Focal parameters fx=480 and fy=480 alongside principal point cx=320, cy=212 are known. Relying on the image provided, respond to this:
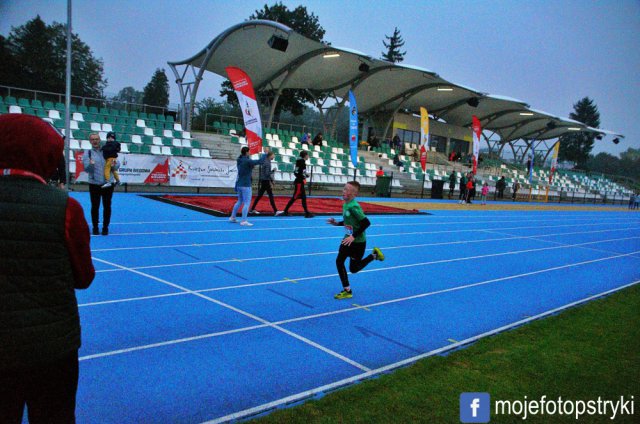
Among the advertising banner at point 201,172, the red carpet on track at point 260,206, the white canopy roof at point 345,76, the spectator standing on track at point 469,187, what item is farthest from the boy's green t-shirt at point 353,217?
the spectator standing on track at point 469,187

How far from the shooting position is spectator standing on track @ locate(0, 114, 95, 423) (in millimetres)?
1962

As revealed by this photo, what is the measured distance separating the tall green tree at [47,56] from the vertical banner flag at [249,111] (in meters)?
44.0

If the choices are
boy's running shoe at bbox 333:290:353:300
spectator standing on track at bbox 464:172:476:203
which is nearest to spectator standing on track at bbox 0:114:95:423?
boy's running shoe at bbox 333:290:353:300

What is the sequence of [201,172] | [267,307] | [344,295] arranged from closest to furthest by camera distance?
[267,307]
[344,295]
[201,172]

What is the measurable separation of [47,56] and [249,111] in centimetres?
5763

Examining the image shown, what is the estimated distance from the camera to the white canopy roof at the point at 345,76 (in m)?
30.7

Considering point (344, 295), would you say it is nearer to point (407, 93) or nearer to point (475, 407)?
point (475, 407)

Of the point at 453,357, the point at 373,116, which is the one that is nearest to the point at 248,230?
the point at 453,357

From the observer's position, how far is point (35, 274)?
200 cm

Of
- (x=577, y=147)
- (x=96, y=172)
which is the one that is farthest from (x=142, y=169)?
(x=577, y=147)

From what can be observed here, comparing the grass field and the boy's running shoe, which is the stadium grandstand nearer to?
the boy's running shoe

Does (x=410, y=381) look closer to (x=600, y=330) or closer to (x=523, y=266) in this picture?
(x=600, y=330)

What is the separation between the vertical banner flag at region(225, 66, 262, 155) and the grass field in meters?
10.8

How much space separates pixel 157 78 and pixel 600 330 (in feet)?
306
